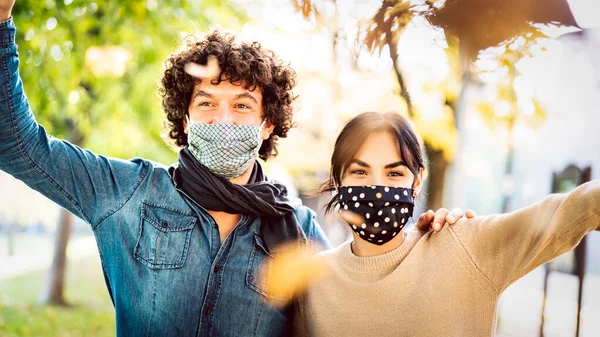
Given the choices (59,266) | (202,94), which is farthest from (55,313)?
(202,94)

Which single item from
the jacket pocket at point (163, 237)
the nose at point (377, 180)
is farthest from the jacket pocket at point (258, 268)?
the nose at point (377, 180)

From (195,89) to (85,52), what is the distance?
3751mm

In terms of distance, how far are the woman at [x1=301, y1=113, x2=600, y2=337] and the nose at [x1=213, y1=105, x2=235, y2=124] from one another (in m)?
0.53

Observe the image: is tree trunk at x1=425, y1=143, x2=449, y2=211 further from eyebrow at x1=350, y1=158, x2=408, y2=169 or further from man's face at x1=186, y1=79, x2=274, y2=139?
man's face at x1=186, y1=79, x2=274, y2=139

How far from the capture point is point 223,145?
2.54m

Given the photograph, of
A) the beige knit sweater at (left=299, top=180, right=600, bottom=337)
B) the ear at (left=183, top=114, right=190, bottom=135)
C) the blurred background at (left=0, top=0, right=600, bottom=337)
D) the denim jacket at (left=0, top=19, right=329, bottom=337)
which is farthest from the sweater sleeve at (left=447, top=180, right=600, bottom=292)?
the ear at (left=183, top=114, right=190, bottom=135)

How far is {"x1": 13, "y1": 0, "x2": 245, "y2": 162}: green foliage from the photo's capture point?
5.42 m

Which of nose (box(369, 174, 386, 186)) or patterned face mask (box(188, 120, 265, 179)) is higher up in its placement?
patterned face mask (box(188, 120, 265, 179))

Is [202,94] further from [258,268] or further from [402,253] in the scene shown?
[402,253]

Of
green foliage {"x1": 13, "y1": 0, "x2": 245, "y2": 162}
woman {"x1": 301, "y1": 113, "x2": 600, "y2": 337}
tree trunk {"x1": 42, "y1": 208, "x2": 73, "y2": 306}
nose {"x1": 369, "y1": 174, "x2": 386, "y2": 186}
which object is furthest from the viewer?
tree trunk {"x1": 42, "y1": 208, "x2": 73, "y2": 306}

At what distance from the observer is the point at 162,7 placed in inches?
Answer: 239

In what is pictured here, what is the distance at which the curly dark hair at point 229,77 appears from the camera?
2.72 metres

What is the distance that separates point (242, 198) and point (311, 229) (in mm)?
469

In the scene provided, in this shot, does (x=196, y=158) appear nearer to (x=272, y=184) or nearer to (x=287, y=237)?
(x=272, y=184)
